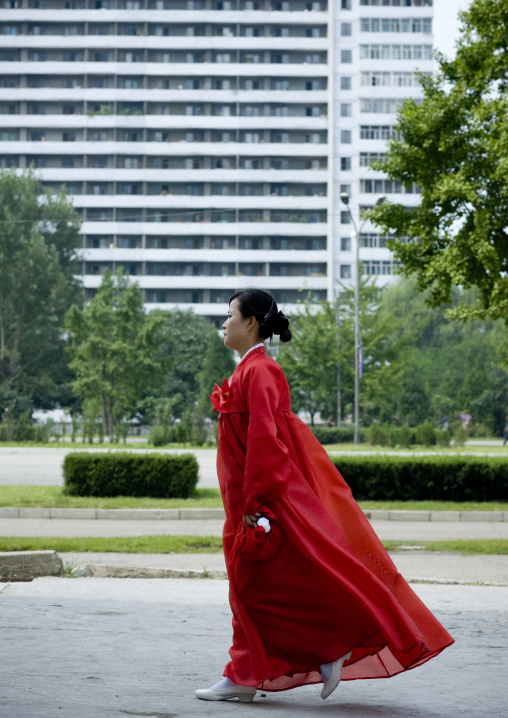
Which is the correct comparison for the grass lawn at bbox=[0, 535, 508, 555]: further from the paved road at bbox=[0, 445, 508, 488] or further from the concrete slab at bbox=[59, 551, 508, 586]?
A: the paved road at bbox=[0, 445, 508, 488]

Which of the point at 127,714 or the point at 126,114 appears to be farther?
the point at 126,114

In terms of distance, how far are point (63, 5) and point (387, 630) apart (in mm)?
96191

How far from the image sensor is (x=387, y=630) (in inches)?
140

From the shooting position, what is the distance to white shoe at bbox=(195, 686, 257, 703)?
146 inches

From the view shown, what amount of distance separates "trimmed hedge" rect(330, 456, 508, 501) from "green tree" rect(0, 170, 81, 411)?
42.7 m

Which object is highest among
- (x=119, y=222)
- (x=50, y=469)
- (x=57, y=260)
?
(x=119, y=222)

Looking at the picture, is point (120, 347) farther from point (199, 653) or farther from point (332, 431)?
point (199, 653)

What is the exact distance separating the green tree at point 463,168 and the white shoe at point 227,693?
12.1 meters

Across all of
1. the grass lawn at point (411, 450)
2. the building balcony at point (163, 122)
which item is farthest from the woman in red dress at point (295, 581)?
the building balcony at point (163, 122)

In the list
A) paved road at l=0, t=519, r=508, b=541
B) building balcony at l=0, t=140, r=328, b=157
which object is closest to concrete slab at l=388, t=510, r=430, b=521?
paved road at l=0, t=519, r=508, b=541

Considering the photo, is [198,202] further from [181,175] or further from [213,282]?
[213,282]

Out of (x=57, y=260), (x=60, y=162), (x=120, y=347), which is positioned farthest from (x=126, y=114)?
(x=120, y=347)

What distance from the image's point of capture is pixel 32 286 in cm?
5862

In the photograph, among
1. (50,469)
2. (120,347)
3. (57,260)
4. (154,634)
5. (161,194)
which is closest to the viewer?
(154,634)
